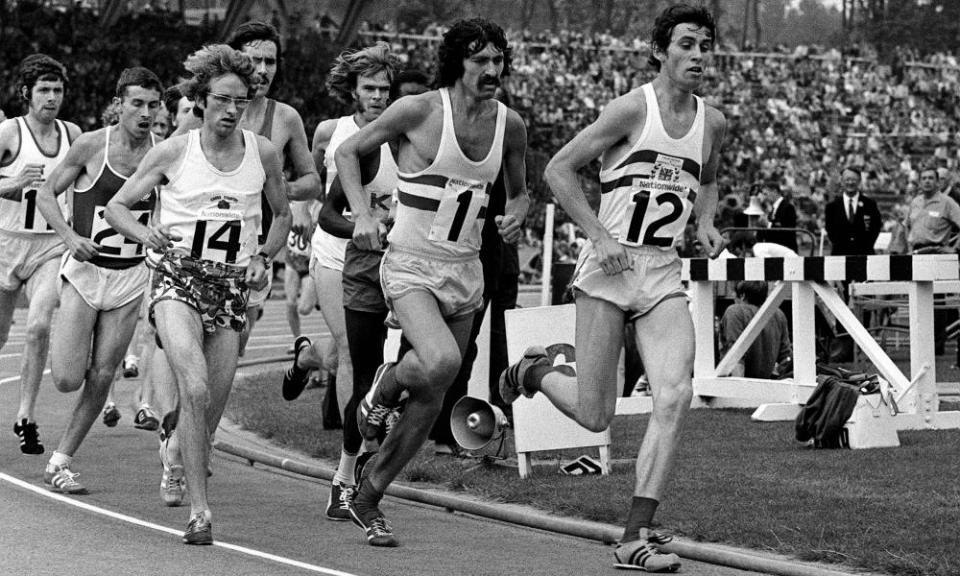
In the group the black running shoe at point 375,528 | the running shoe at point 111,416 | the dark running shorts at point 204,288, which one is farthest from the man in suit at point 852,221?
the black running shoe at point 375,528

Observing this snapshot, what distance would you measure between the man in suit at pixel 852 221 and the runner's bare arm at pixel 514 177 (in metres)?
12.3

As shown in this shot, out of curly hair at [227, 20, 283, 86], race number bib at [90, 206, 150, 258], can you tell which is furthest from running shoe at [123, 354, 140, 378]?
curly hair at [227, 20, 283, 86]

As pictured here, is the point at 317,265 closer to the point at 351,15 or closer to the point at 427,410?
the point at 427,410

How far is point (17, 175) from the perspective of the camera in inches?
425

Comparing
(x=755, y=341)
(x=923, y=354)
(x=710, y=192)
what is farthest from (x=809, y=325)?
(x=710, y=192)

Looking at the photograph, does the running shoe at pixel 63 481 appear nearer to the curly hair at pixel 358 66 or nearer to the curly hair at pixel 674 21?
the curly hair at pixel 358 66

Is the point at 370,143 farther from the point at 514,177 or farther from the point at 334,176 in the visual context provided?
the point at 334,176

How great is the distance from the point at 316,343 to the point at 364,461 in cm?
340

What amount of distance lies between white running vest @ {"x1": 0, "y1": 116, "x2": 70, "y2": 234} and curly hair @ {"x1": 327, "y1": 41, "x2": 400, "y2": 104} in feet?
7.65

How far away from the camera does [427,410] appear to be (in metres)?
7.36

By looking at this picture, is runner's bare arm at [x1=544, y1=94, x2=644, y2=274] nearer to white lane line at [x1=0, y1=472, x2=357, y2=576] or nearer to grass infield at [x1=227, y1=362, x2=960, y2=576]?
grass infield at [x1=227, y1=362, x2=960, y2=576]

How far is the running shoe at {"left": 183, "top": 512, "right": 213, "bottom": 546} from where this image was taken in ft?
23.7

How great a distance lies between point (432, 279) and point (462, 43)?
103 centimetres

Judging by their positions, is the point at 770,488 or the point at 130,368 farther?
the point at 130,368
